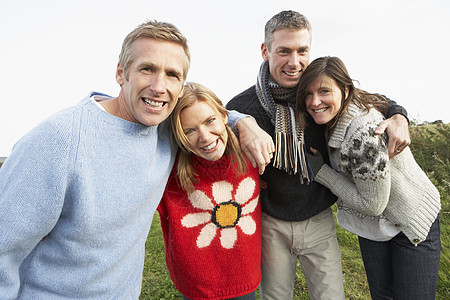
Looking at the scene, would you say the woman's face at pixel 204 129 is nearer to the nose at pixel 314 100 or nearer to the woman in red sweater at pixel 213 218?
the woman in red sweater at pixel 213 218

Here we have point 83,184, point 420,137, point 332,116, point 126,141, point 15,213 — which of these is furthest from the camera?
point 420,137

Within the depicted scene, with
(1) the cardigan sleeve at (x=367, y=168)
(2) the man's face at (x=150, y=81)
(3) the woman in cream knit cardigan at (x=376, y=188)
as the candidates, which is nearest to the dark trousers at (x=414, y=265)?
(3) the woman in cream knit cardigan at (x=376, y=188)

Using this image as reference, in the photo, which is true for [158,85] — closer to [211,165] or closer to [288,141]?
[211,165]

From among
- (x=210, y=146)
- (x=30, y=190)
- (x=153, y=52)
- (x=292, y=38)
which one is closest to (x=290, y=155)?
(x=210, y=146)

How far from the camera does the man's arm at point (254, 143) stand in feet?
6.70

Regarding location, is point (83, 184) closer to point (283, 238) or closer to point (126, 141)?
point (126, 141)

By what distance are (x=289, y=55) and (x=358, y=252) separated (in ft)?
11.2

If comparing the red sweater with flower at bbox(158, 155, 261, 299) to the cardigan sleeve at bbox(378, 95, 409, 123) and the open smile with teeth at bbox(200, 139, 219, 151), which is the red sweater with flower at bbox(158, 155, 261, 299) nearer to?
the open smile with teeth at bbox(200, 139, 219, 151)

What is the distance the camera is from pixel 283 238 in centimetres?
256

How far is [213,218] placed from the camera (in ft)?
7.18

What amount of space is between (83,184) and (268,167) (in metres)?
1.37

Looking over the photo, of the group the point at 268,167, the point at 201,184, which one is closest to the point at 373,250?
the point at 268,167

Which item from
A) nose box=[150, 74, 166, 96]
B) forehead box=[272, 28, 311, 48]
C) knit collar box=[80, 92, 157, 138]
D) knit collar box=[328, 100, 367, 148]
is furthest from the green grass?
nose box=[150, 74, 166, 96]

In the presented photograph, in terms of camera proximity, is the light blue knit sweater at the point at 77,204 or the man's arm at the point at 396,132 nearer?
the light blue knit sweater at the point at 77,204
